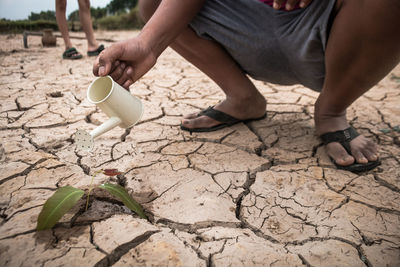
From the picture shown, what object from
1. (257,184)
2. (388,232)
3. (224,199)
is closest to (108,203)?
(224,199)

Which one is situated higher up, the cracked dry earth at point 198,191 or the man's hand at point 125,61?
the man's hand at point 125,61

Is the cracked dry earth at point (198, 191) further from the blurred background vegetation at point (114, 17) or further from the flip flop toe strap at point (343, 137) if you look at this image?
the blurred background vegetation at point (114, 17)

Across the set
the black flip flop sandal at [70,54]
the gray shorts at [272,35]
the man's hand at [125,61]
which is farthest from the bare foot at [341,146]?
the black flip flop sandal at [70,54]

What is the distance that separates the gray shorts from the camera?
123cm

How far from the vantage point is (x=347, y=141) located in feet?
4.62

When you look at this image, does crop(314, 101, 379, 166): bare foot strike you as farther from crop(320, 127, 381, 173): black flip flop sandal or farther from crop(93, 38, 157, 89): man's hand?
crop(93, 38, 157, 89): man's hand

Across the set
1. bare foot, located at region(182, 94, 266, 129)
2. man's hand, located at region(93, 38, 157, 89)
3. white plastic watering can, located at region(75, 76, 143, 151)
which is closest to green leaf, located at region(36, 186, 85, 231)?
white plastic watering can, located at region(75, 76, 143, 151)

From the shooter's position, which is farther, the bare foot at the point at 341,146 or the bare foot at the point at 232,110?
the bare foot at the point at 232,110

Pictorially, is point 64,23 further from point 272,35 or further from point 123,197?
point 123,197

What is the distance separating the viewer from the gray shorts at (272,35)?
48.4 inches

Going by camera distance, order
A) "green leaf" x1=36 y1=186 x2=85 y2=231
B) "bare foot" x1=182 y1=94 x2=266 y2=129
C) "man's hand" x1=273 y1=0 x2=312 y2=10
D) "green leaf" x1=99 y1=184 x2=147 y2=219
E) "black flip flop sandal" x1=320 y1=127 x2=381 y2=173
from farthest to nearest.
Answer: "bare foot" x1=182 y1=94 x2=266 y2=129
"black flip flop sandal" x1=320 y1=127 x2=381 y2=173
"man's hand" x1=273 y1=0 x2=312 y2=10
"green leaf" x1=99 y1=184 x2=147 y2=219
"green leaf" x1=36 y1=186 x2=85 y2=231

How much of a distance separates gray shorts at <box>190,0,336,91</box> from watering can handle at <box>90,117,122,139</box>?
2.17 ft

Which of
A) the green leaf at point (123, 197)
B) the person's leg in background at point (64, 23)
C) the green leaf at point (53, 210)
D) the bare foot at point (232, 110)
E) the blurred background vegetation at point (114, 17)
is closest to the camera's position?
the green leaf at point (53, 210)

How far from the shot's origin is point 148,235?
933mm
